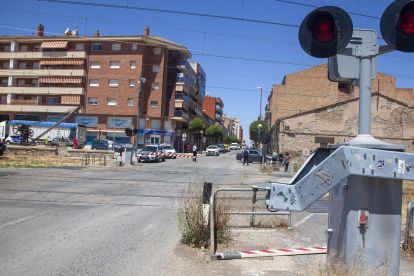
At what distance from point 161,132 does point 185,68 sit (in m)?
11.8

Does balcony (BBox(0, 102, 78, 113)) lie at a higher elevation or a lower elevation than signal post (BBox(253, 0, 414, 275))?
higher

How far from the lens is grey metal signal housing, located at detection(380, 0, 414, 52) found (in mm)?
2658

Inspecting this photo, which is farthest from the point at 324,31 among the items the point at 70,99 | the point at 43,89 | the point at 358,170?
the point at 43,89

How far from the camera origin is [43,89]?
2008 inches

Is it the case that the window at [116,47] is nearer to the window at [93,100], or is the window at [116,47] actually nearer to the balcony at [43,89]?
the balcony at [43,89]

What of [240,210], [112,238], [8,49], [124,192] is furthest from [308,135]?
[8,49]

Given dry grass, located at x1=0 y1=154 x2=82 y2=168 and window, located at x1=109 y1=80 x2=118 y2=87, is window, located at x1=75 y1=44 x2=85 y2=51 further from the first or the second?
dry grass, located at x1=0 y1=154 x2=82 y2=168

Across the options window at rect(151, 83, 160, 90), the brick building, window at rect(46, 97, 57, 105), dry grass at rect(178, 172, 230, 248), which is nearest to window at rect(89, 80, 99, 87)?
window at rect(46, 97, 57, 105)

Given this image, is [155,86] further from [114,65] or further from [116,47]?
[116,47]

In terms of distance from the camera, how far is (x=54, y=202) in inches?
332

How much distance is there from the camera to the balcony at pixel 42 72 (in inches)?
1971

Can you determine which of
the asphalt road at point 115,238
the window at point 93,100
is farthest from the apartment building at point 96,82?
the asphalt road at point 115,238

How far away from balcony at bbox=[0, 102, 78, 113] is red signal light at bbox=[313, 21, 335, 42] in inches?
2059

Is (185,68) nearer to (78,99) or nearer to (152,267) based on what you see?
(78,99)
